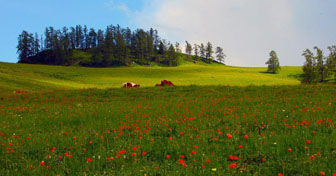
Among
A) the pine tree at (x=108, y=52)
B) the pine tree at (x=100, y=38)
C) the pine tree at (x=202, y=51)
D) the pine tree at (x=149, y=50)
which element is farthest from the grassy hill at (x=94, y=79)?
the pine tree at (x=202, y=51)

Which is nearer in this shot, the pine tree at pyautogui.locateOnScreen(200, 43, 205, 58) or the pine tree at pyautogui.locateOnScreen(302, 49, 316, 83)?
the pine tree at pyautogui.locateOnScreen(302, 49, 316, 83)

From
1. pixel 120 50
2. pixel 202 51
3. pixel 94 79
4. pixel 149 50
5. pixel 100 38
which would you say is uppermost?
pixel 100 38

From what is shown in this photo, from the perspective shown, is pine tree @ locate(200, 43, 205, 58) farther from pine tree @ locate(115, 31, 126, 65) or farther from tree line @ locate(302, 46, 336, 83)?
tree line @ locate(302, 46, 336, 83)

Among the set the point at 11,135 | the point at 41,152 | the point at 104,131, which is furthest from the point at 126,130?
the point at 11,135

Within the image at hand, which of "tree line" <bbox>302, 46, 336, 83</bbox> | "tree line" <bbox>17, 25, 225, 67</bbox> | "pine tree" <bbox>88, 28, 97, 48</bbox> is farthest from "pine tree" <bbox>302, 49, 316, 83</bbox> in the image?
"pine tree" <bbox>88, 28, 97, 48</bbox>

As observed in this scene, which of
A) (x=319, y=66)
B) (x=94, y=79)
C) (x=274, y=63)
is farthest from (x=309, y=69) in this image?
(x=94, y=79)

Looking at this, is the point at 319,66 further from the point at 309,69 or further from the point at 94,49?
the point at 94,49

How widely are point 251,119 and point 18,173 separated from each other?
27.4ft

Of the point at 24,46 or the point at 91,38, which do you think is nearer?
the point at 24,46

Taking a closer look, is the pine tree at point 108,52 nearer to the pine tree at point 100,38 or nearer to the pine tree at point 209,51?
the pine tree at point 100,38

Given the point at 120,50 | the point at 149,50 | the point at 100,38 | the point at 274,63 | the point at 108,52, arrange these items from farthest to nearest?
1. the point at 100,38
2. the point at 149,50
3. the point at 120,50
4. the point at 108,52
5. the point at 274,63

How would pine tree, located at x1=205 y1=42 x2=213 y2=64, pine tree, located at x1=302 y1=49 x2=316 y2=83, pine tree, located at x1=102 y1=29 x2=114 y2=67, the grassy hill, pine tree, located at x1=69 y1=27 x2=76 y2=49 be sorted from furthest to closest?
1. pine tree, located at x1=205 y1=42 x2=213 y2=64
2. pine tree, located at x1=69 y1=27 x2=76 y2=49
3. pine tree, located at x1=102 y1=29 x2=114 y2=67
4. pine tree, located at x1=302 y1=49 x2=316 y2=83
5. the grassy hill

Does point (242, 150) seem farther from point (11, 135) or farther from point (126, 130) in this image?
point (11, 135)

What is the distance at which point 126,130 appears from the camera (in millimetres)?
8859
